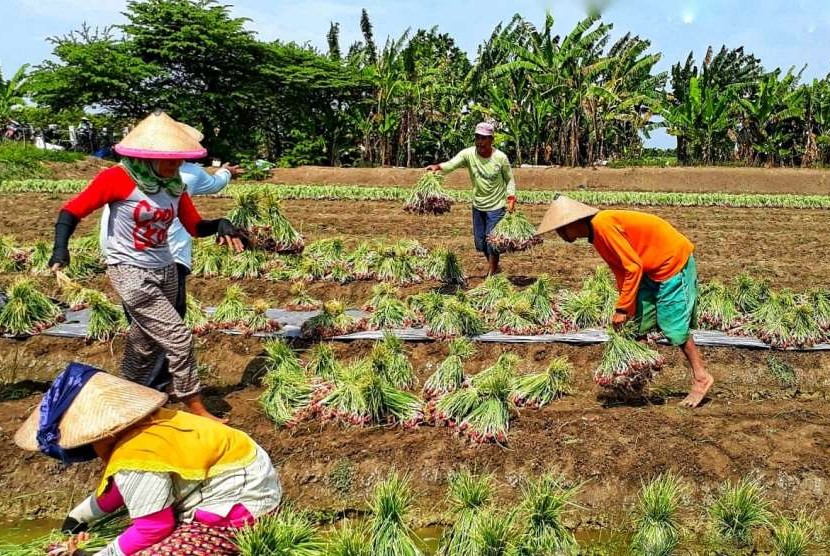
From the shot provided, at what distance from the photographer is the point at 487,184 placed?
686cm

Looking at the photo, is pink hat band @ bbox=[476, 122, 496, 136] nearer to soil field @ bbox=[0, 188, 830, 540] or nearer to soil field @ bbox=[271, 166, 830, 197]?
soil field @ bbox=[0, 188, 830, 540]

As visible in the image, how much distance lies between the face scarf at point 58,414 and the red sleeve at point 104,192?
1476mm

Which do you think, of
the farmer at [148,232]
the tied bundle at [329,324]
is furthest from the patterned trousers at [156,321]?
the tied bundle at [329,324]

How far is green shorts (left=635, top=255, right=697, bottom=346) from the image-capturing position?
434 centimetres

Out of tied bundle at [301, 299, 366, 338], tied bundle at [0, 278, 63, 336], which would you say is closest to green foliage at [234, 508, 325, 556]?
tied bundle at [301, 299, 366, 338]

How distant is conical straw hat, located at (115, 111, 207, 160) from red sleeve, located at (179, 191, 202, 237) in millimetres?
498

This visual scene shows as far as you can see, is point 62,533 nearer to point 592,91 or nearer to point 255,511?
point 255,511

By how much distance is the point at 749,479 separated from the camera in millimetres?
3520

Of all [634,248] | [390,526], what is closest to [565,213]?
[634,248]

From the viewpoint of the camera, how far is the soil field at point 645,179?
21672 mm

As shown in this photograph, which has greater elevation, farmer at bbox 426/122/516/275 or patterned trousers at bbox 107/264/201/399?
farmer at bbox 426/122/516/275

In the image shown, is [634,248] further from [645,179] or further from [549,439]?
[645,179]

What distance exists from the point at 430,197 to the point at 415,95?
19386mm

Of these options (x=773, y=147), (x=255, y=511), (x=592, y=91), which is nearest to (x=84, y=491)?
(x=255, y=511)
